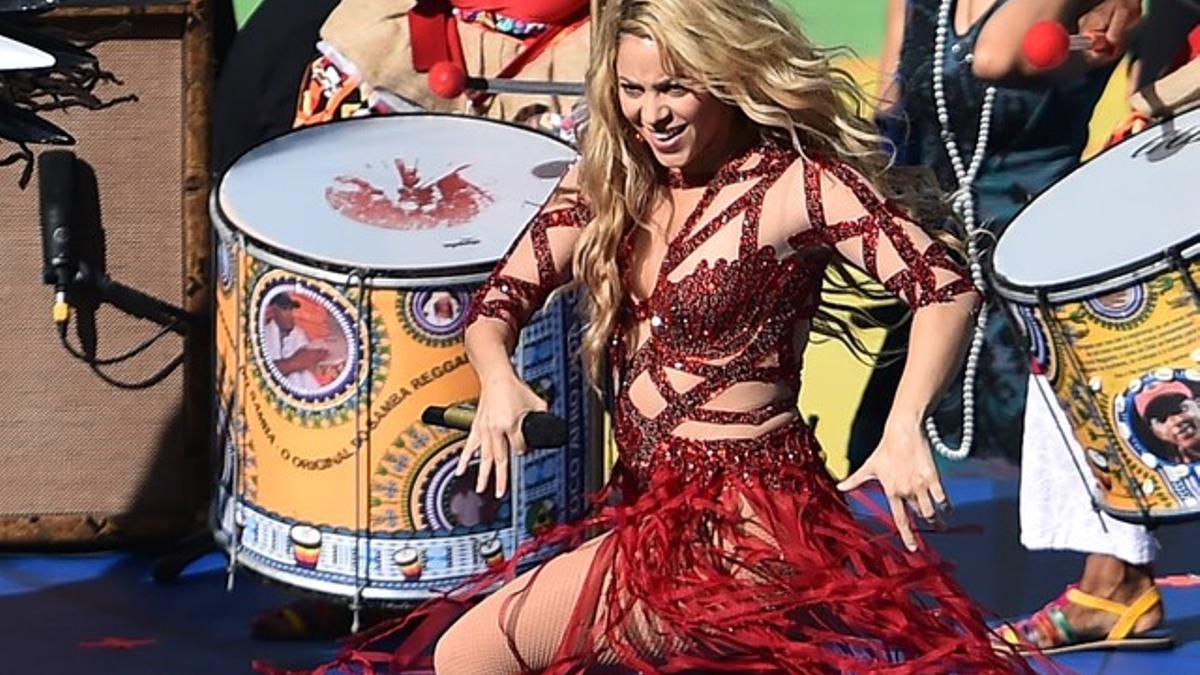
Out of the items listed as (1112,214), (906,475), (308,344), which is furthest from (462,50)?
(906,475)

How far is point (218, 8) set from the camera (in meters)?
4.39

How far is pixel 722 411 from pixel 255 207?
1169 mm

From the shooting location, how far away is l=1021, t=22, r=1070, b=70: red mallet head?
142 inches

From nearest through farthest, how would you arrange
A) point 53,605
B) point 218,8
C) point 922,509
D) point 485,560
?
point 922,509, point 485,560, point 53,605, point 218,8

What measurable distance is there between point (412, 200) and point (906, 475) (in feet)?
4.43

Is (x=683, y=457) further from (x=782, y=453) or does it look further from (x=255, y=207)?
Result: (x=255, y=207)

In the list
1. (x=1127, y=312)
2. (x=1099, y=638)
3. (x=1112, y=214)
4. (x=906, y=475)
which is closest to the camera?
(x=906, y=475)

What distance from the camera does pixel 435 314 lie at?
11.0ft

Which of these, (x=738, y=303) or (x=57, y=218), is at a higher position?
(x=738, y=303)

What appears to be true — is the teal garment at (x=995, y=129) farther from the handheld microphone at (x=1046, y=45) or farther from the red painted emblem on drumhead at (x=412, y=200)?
the red painted emblem on drumhead at (x=412, y=200)

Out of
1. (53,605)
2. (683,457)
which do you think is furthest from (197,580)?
(683,457)

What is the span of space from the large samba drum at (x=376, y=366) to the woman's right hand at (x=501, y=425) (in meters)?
0.79

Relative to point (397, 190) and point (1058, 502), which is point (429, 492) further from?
point (1058, 502)

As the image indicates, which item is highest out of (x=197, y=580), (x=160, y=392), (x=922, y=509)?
(x=922, y=509)
